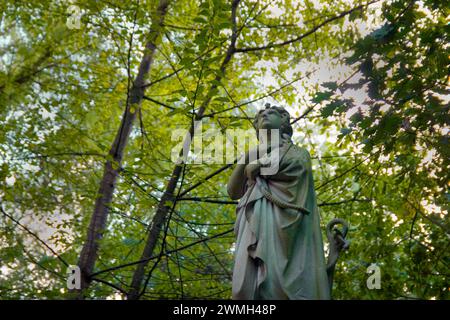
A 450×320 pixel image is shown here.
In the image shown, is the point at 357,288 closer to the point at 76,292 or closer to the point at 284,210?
the point at 76,292

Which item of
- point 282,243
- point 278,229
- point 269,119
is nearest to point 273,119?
point 269,119

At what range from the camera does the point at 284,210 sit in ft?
15.3

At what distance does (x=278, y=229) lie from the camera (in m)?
4.52

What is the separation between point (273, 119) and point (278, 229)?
3.92 ft

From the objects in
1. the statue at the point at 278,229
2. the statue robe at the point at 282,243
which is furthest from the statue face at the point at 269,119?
the statue robe at the point at 282,243

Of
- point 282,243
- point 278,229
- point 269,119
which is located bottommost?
point 282,243

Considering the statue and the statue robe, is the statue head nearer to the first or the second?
the statue

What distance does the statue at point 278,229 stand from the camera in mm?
4289

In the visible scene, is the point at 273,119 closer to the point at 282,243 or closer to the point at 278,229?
the point at 278,229

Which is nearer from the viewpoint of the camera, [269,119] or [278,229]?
[278,229]

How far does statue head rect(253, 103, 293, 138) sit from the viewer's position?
5.26 m

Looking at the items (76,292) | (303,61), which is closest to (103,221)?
(76,292)

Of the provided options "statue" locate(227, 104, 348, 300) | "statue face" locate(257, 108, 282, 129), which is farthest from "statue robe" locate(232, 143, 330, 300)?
"statue face" locate(257, 108, 282, 129)
